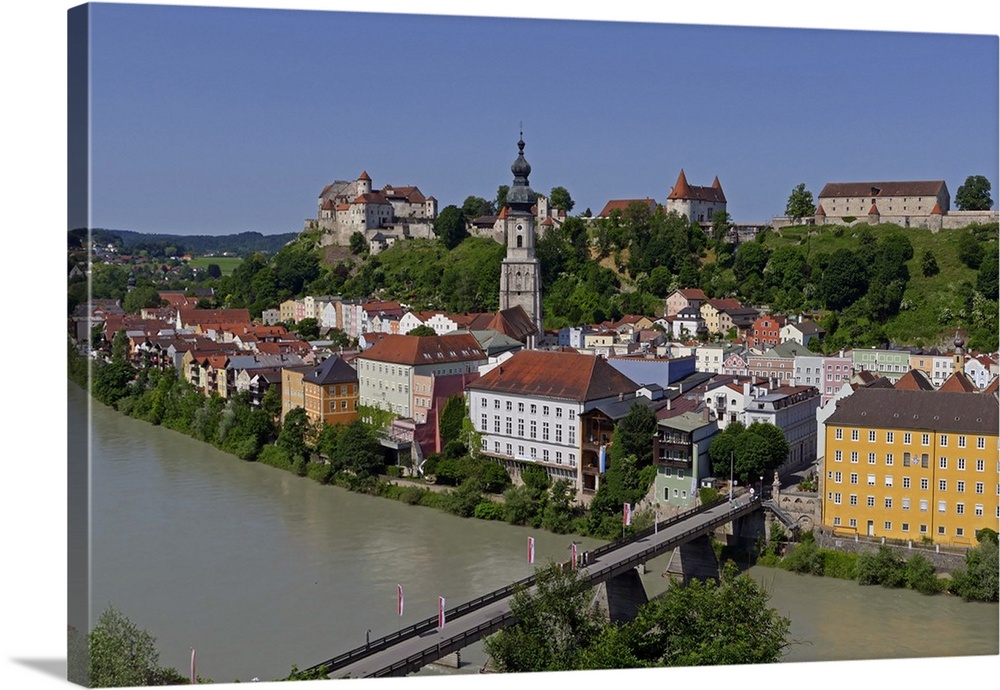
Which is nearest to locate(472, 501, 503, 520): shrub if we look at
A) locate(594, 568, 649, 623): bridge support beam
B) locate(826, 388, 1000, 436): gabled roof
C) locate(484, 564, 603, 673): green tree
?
locate(594, 568, 649, 623): bridge support beam

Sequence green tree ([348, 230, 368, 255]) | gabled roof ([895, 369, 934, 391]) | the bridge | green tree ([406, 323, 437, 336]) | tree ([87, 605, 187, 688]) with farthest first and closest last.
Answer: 1. green tree ([348, 230, 368, 255])
2. green tree ([406, 323, 437, 336])
3. gabled roof ([895, 369, 934, 391])
4. the bridge
5. tree ([87, 605, 187, 688])

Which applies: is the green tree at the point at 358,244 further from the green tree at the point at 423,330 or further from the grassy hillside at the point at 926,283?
the grassy hillside at the point at 926,283

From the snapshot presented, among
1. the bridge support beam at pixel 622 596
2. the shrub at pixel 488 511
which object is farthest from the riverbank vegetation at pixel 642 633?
the shrub at pixel 488 511

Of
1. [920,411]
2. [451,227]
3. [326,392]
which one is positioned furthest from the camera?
[451,227]

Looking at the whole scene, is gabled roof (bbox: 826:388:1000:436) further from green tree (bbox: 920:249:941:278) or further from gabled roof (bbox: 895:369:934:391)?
green tree (bbox: 920:249:941:278)

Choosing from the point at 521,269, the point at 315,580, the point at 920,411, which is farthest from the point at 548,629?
the point at 521,269

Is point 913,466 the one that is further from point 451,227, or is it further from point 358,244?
point 358,244

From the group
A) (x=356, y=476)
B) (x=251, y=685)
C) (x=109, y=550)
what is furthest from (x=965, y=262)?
(x=251, y=685)
